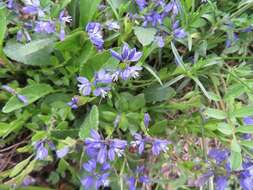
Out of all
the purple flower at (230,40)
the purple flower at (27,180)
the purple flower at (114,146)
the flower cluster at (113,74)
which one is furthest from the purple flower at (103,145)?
the purple flower at (230,40)

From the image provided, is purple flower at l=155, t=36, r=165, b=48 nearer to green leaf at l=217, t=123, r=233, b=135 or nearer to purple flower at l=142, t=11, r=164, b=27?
purple flower at l=142, t=11, r=164, b=27

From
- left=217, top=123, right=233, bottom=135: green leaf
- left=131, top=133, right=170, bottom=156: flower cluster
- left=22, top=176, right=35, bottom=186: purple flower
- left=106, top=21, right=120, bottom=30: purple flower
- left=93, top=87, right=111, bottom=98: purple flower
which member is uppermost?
left=106, top=21, right=120, bottom=30: purple flower

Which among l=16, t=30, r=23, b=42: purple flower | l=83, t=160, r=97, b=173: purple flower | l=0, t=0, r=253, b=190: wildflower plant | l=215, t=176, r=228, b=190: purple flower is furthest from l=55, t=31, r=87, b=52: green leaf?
l=215, t=176, r=228, b=190: purple flower

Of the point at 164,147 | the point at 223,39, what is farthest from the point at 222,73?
the point at 164,147

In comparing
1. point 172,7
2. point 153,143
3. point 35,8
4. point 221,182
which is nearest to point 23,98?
point 35,8

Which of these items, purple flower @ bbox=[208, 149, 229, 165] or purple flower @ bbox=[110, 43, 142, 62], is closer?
purple flower @ bbox=[110, 43, 142, 62]

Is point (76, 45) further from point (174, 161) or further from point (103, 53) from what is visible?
point (174, 161)

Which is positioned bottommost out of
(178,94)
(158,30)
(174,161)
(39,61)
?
(174,161)
